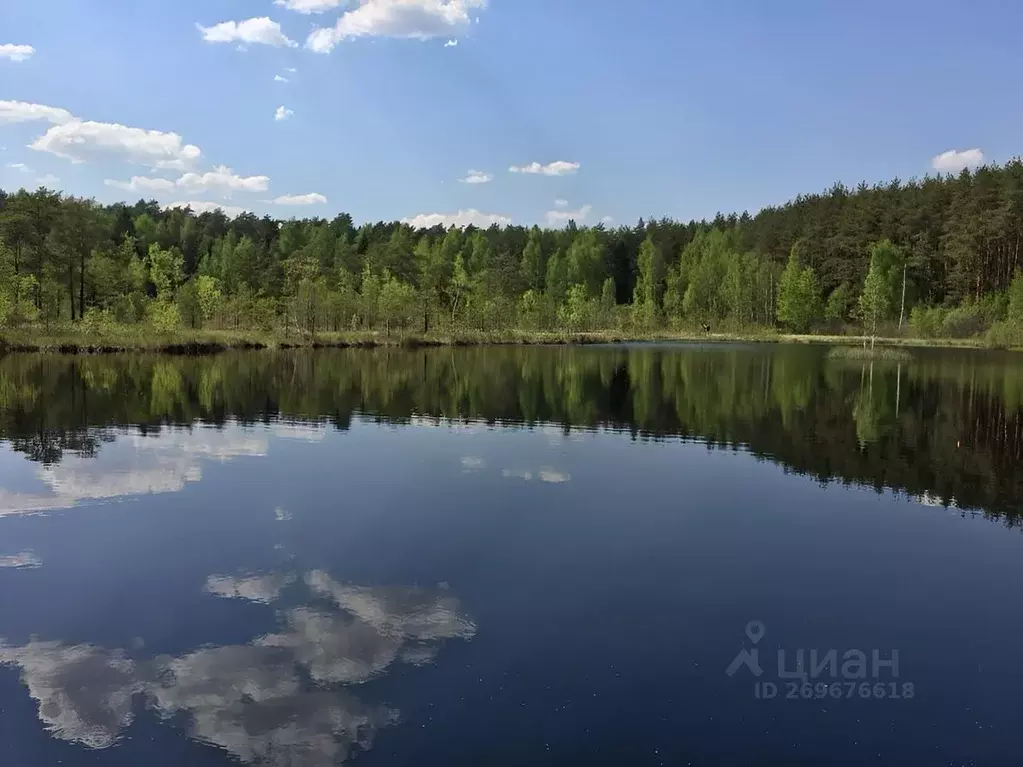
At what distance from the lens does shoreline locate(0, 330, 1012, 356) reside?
53438mm

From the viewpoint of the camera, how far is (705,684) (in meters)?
7.62

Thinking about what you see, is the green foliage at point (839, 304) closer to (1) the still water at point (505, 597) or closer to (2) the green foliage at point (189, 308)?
(2) the green foliage at point (189, 308)

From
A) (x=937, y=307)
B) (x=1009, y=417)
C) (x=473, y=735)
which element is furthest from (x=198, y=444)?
(x=937, y=307)

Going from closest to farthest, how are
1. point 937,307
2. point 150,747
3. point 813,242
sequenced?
point 150,747 → point 937,307 → point 813,242

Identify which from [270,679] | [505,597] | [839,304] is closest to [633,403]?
[505,597]

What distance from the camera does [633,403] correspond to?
102 feet

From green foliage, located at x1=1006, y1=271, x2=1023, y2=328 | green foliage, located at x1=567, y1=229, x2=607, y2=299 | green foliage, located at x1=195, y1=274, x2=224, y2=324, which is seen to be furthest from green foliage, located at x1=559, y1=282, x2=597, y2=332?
green foliage, located at x1=1006, y1=271, x2=1023, y2=328

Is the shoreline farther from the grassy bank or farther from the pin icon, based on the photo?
the pin icon

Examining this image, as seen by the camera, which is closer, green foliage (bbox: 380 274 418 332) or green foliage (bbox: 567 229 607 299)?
green foliage (bbox: 380 274 418 332)

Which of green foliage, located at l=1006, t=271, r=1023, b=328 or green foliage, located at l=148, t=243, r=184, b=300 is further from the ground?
green foliage, located at l=148, t=243, r=184, b=300

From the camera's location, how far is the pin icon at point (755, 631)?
8.71 metres

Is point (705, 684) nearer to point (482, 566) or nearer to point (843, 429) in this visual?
point (482, 566)

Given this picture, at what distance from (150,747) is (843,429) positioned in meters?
22.8

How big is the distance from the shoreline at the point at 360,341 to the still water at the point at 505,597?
34.6 m
